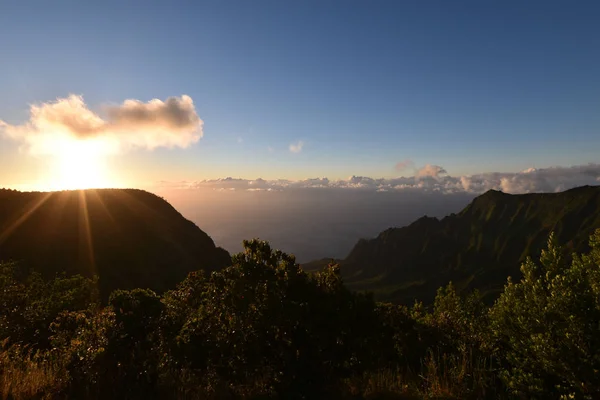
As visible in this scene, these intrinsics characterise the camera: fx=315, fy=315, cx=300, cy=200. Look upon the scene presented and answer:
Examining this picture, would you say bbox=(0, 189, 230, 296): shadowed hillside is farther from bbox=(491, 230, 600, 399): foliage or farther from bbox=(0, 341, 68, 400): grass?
bbox=(491, 230, 600, 399): foliage

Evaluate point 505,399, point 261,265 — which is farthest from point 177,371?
point 505,399

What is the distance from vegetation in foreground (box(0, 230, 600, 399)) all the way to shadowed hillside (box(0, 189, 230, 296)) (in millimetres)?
70818

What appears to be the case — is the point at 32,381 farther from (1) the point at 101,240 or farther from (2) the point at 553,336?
(1) the point at 101,240

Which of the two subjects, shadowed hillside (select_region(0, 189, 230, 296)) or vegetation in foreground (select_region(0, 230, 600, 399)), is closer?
vegetation in foreground (select_region(0, 230, 600, 399))

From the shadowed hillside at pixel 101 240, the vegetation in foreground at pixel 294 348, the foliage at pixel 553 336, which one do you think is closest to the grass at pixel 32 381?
the vegetation in foreground at pixel 294 348

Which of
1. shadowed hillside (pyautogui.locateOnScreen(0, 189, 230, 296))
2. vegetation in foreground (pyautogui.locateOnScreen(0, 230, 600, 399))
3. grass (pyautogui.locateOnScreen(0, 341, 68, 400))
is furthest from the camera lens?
shadowed hillside (pyautogui.locateOnScreen(0, 189, 230, 296))

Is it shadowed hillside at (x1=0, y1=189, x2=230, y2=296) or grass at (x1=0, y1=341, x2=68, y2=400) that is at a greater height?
grass at (x1=0, y1=341, x2=68, y2=400)

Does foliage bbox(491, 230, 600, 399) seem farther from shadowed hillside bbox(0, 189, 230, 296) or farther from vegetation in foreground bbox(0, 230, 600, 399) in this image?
shadowed hillside bbox(0, 189, 230, 296)

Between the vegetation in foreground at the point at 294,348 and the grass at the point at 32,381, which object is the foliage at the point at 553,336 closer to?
the vegetation in foreground at the point at 294,348

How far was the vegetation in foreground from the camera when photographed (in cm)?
641

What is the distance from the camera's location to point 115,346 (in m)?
7.32

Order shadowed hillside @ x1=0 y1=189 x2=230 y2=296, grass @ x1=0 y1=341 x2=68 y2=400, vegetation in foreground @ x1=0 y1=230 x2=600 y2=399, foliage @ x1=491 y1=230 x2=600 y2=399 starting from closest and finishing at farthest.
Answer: grass @ x1=0 y1=341 x2=68 y2=400
foliage @ x1=491 y1=230 x2=600 y2=399
vegetation in foreground @ x1=0 y1=230 x2=600 y2=399
shadowed hillside @ x1=0 y1=189 x2=230 y2=296

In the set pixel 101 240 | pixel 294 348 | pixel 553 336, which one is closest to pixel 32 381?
pixel 294 348

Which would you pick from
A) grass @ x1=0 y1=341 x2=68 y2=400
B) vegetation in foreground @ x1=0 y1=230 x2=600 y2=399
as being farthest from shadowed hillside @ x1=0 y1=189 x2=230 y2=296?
vegetation in foreground @ x1=0 y1=230 x2=600 y2=399
